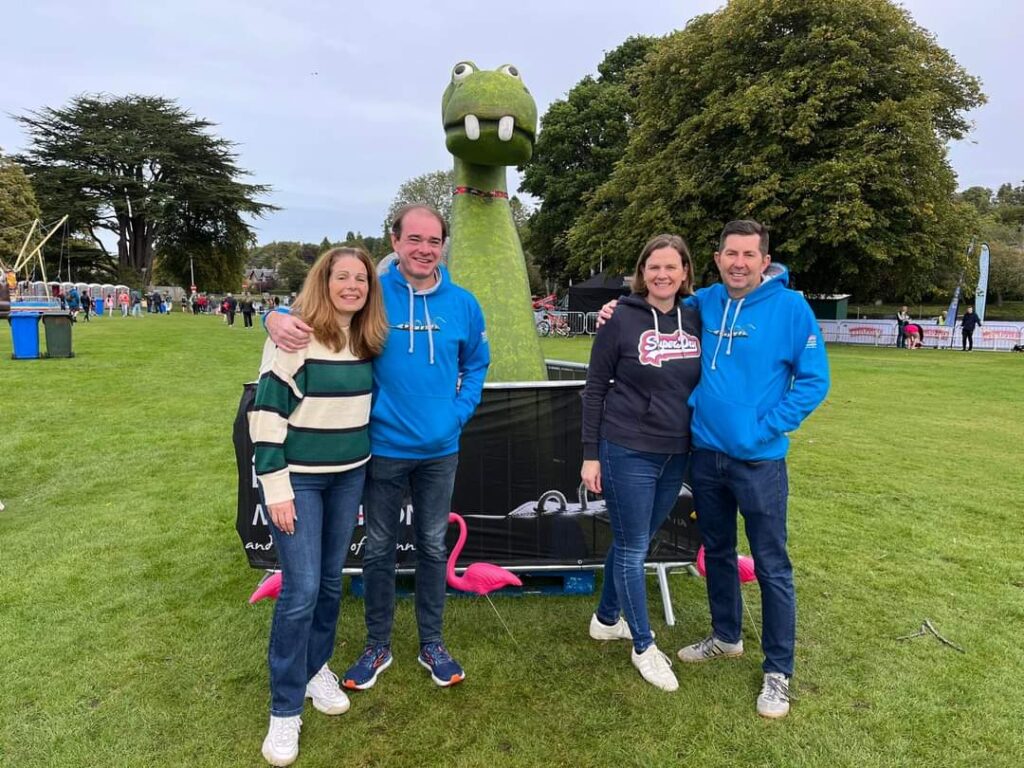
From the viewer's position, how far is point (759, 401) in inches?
104

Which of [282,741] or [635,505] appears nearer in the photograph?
[282,741]

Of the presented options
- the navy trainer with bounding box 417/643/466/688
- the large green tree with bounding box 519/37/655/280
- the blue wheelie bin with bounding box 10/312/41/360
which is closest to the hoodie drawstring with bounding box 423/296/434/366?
the navy trainer with bounding box 417/643/466/688

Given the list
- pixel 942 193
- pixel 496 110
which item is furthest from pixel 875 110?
pixel 496 110

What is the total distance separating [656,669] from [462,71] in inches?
138

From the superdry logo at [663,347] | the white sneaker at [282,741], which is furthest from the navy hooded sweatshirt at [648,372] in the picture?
the white sneaker at [282,741]

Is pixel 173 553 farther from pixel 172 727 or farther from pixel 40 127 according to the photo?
pixel 40 127

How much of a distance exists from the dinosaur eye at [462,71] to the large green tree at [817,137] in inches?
677

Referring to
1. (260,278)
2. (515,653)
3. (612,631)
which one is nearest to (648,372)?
(612,631)

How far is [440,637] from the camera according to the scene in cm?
304

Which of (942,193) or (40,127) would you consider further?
(40,127)

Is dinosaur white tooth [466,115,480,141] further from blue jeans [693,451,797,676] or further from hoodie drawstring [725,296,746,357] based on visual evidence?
blue jeans [693,451,797,676]

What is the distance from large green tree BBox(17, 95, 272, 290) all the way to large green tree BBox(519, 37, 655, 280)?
26411mm

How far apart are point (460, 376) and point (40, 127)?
5444cm

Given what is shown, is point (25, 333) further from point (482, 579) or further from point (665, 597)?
point (665, 597)
